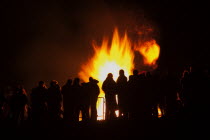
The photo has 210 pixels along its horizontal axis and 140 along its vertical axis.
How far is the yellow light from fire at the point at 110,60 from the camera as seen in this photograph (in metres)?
26.0

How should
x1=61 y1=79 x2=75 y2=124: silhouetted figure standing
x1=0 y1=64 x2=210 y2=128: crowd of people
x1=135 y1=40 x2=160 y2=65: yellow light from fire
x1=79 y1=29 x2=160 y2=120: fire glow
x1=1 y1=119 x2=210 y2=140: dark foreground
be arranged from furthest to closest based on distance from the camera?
x1=135 y1=40 x2=160 y2=65: yellow light from fire < x1=79 y1=29 x2=160 y2=120: fire glow < x1=61 y1=79 x2=75 y2=124: silhouetted figure standing < x1=0 y1=64 x2=210 y2=128: crowd of people < x1=1 y1=119 x2=210 y2=140: dark foreground

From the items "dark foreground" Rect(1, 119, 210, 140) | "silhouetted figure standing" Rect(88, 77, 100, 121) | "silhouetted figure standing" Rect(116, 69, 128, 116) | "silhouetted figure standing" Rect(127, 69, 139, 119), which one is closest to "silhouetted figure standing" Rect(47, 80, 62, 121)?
"dark foreground" Rect(1, 119, 210, 140)

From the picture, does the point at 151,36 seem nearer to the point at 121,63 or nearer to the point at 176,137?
the point at 121,63

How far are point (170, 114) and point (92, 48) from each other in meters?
23.3

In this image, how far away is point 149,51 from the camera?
3067 centimetres

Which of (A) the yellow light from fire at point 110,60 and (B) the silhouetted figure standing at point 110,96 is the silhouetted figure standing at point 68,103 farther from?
(A) the yellow light from fire at point 110,60

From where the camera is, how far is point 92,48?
111 ft

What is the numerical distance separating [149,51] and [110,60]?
18.9ft

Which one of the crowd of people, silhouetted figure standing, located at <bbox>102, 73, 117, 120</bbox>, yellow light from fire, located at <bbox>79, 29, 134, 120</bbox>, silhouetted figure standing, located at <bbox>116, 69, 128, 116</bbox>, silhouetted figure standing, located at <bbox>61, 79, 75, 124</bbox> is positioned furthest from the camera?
yellow light from fire, located at <bbox>79, 29, 134, 120</bbox>

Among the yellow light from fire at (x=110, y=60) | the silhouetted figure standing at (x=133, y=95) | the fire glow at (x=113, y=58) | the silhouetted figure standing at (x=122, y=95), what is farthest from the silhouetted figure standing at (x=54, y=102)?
the fire glow at (x=113, y=58)

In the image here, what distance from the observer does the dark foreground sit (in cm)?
1009

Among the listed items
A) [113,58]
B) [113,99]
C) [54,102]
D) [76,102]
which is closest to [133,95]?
[113,99]

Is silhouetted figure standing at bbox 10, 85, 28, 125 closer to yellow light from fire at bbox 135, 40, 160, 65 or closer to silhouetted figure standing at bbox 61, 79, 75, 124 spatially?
silhouetted figure standing at bbox 61, 79, 75, 124

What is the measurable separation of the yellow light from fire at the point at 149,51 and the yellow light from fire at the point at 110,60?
157 centimetres
